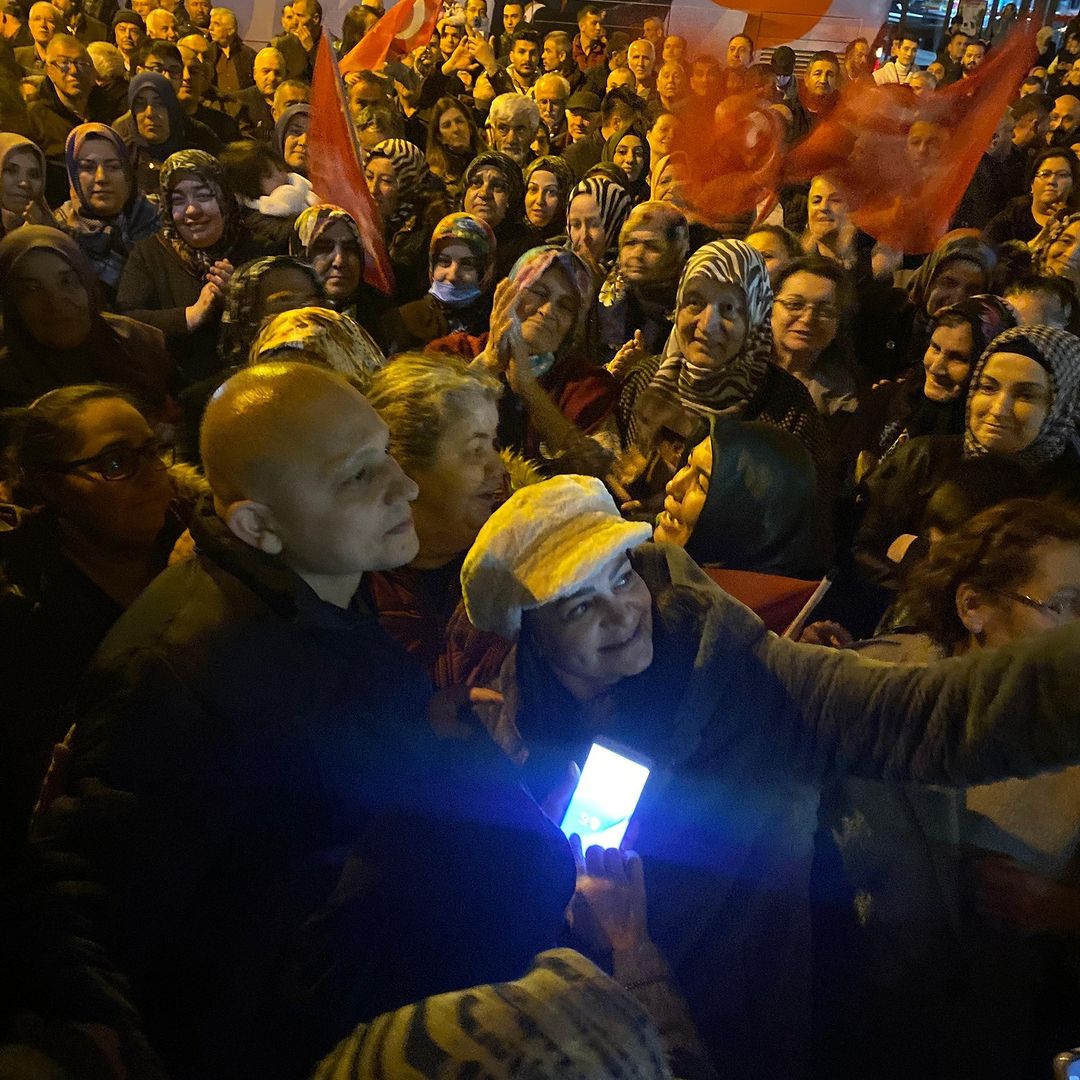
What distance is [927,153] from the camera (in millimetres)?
3604

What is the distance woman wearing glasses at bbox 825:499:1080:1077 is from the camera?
1160 mm

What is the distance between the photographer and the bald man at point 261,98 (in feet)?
18.0

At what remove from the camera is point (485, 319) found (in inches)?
124

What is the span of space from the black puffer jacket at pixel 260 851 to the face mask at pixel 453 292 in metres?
2.13

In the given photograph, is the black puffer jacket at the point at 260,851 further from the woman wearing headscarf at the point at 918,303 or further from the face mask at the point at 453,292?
the woman wearing headscarf at the point at 918,303

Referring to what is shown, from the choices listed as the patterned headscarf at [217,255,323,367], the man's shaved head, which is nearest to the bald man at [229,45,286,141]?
the patterned headscarf at [217,255,323,367]

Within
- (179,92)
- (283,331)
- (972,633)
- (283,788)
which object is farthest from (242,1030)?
(179,92)

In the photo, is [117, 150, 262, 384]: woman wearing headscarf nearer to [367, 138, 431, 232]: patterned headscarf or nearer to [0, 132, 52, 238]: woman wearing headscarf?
[0, 132, 52, 238]: woman wearing headscarf

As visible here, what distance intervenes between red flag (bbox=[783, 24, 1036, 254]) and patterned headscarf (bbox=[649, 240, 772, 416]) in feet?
5.38

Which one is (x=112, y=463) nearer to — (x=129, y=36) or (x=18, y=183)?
(x=18, y=183)

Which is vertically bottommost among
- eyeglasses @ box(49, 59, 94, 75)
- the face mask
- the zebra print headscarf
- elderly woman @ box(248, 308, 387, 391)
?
the face mask

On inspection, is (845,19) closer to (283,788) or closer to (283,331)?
(283,331)

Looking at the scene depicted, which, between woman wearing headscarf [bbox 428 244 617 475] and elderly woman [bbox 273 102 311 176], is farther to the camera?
elderly woman [bbox 273 102 311 176]

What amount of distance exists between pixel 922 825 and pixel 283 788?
82 centimetres
